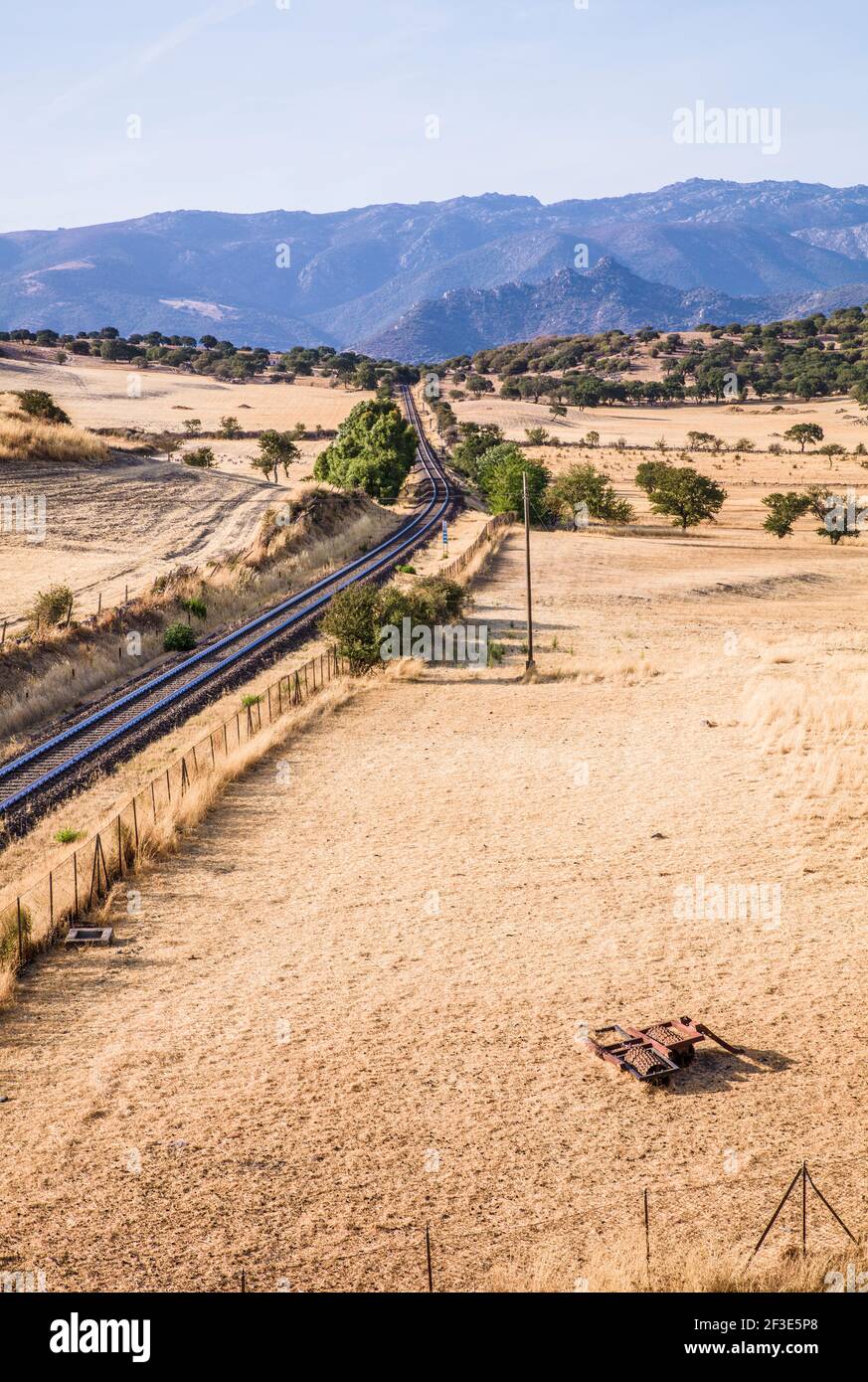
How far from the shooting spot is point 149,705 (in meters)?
33.9

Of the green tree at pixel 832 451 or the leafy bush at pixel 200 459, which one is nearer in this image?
the leafy bush at pixel 200 459

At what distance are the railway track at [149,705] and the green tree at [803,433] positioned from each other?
7982cm

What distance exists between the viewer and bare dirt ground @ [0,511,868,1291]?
12.1 metres

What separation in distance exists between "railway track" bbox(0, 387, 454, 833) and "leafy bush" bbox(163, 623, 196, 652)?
0.71m

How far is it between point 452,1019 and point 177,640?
28.7 m

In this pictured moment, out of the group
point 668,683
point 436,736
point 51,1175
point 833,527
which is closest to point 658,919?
point 51,1175

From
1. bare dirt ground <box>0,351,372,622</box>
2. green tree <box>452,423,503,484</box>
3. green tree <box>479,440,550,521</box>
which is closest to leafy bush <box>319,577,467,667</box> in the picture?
bare dirt ground <box>0,351,372,622</box>

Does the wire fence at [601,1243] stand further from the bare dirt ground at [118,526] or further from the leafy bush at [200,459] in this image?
the leafy bush at [200,459]

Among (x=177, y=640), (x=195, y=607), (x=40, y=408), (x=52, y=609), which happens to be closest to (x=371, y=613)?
(x=177, y=640)

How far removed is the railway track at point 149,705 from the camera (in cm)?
2622

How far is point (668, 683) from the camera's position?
39031 millimetres

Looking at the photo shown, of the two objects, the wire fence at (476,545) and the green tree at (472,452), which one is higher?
the green tree at (472,452)

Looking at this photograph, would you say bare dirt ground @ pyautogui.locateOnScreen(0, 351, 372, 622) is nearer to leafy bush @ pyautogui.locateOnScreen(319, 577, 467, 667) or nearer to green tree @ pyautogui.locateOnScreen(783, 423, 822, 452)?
leafy bush @ pyautogui.locateOnScreen(319, 577, 467, 667)

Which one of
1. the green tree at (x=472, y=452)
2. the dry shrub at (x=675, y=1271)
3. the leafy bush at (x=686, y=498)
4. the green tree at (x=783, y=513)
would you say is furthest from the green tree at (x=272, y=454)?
the dry shrub at (x=675, y=1271)
